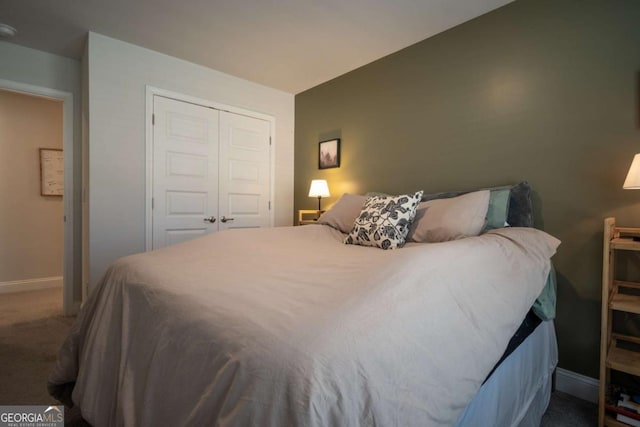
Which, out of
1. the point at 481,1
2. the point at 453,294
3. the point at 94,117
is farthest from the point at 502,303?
the point at 94,117

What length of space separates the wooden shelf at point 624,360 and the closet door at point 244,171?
307 centimetres

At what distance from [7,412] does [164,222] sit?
1728mm

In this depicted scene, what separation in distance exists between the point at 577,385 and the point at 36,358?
346 centimetres

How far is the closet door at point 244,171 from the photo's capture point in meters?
3.33

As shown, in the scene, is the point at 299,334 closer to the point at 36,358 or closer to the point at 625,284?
the point at 625,284

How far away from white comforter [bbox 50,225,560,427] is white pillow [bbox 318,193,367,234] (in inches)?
31.1

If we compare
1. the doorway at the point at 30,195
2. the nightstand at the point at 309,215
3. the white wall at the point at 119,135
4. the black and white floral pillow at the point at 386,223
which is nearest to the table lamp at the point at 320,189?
the nightstand at the point at 309,215

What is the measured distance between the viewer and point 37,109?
383cm

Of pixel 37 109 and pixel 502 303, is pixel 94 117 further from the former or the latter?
pixel 502 303

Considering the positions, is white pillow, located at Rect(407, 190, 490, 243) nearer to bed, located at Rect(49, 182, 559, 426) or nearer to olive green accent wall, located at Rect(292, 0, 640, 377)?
bed, located at Rect(49, 182, 559, 426)

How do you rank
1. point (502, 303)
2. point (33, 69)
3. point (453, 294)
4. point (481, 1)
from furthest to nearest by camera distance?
point (33, 69)
point (481, 1)
point (502, 303)
point (453, 294)

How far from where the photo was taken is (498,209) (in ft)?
5.91

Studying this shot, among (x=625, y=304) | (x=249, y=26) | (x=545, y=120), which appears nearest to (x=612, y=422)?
(x=625, y=304)

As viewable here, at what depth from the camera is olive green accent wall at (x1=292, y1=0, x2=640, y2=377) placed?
1679 mm
